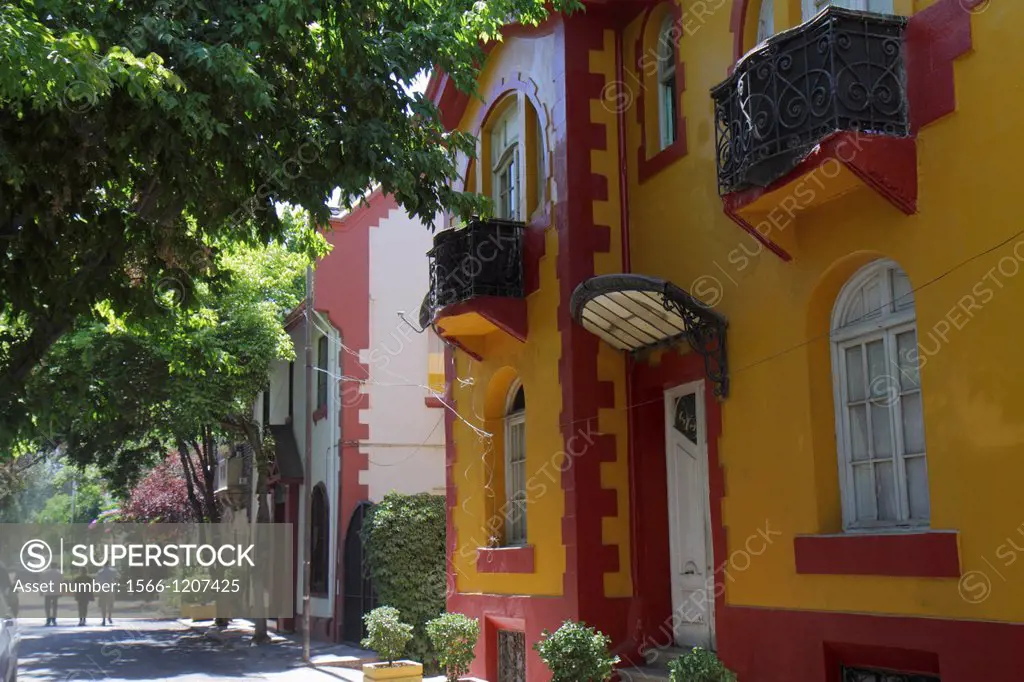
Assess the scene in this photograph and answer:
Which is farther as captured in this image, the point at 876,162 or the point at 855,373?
the point at 855,373

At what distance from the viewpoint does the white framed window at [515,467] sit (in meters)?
13.5

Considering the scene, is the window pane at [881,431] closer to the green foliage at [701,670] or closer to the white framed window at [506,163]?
the green foliage at [701,670]

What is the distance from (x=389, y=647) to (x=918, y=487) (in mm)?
8027

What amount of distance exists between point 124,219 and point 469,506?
21.7 ft

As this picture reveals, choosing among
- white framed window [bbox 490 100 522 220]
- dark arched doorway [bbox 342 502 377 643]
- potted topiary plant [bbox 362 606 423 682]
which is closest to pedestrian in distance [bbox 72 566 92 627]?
dark arched doorway [bbox 342 502 377 643]

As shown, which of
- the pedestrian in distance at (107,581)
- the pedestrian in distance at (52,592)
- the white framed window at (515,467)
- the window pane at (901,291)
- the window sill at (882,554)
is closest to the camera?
the window sill at (882,554)

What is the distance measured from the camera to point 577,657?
9711 mm

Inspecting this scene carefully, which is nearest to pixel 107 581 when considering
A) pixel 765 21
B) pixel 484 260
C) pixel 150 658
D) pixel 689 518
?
pixel 150 658

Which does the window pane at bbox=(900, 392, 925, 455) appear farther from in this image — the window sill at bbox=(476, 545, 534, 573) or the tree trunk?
the tree trunk

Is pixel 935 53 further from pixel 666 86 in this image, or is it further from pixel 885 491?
pixel 666 86

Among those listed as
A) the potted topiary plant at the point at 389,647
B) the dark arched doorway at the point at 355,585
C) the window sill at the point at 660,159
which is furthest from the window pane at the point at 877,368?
the dark arched doorway at the point at 355,585

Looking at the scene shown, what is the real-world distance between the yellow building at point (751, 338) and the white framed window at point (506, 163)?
0.05 metres

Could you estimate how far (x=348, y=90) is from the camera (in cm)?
968

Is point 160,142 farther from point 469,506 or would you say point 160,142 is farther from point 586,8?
point 469,506
